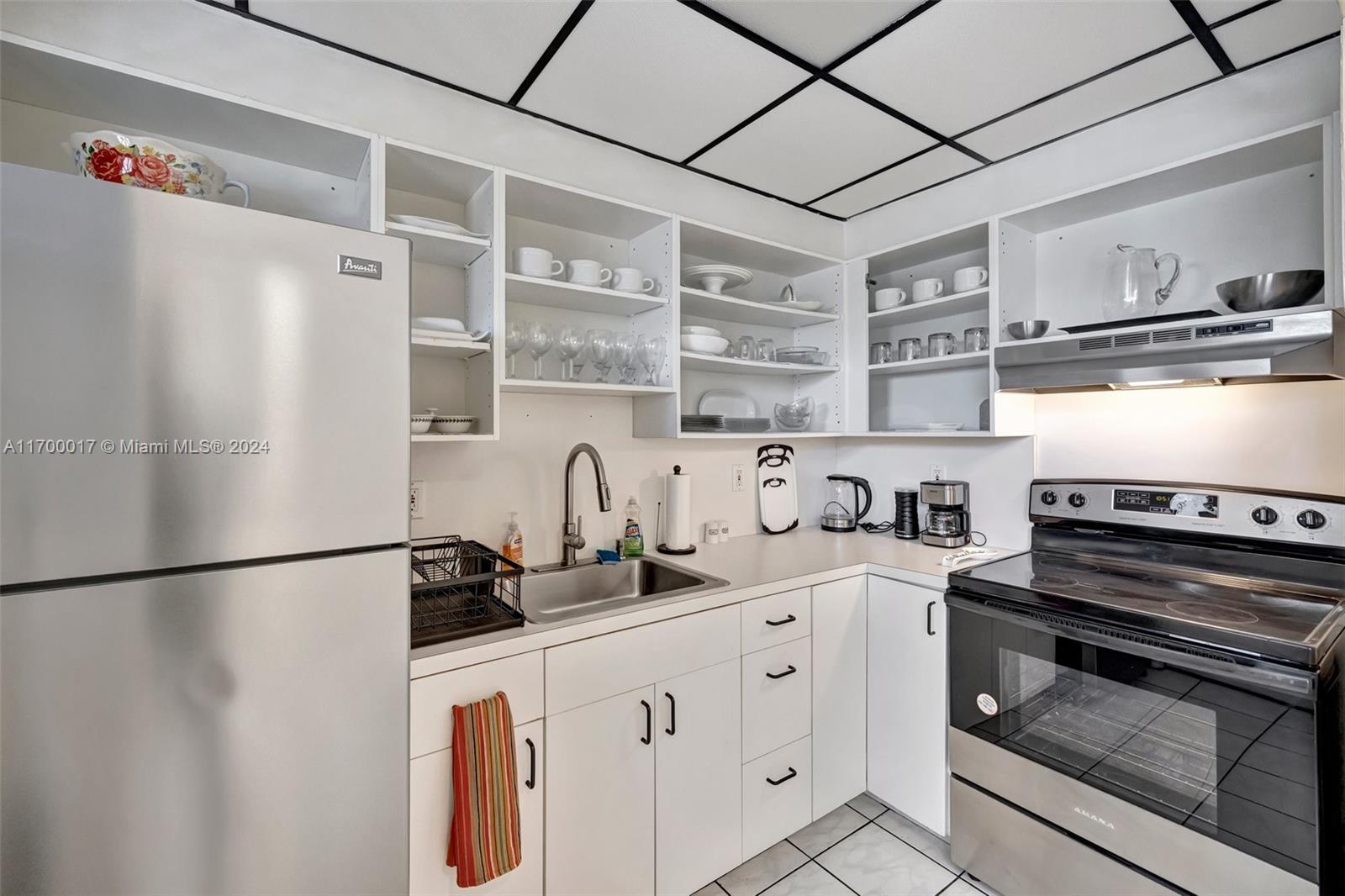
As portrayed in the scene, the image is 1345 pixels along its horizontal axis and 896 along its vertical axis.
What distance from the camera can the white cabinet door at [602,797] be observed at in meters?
1.40

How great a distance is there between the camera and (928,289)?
7.70 ft

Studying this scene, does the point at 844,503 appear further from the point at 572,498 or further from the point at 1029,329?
the point at 572,498

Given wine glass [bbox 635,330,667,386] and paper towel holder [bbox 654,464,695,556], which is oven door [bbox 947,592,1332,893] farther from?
wine glass [bbox 635,330,667,386]

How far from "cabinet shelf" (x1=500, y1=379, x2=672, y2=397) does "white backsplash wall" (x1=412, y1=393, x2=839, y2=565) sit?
0.10 m

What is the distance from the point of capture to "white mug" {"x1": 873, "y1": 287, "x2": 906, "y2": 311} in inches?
96.7

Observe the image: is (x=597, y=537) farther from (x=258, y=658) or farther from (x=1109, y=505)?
(x=1109, y=505)

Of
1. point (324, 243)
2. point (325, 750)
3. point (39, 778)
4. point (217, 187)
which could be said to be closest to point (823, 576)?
point (325, 750)

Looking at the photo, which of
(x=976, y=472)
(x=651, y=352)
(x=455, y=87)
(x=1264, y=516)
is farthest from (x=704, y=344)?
(x=1264, y=516)

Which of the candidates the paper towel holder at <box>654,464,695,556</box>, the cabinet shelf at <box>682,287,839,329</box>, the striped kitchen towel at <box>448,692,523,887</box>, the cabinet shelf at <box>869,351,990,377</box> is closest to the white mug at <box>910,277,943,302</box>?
the cabinet shelf at <box>869,351,990,377</box>

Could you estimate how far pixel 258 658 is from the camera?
3.17 ft

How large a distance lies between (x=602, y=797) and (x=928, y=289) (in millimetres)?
2152

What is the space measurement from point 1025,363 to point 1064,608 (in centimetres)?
82

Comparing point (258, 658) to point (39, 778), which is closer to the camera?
point (39, 778)

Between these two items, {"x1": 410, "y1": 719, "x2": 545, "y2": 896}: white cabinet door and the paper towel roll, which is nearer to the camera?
{"x1": 410, "y1": 719, "x2": 545, "y2": 896}: white cabinet door
